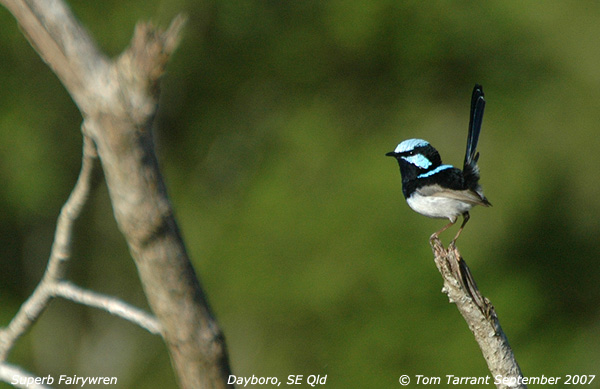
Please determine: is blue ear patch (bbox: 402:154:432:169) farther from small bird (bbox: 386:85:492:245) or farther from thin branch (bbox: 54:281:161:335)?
thin branch (bbox: 54:281:161:335)

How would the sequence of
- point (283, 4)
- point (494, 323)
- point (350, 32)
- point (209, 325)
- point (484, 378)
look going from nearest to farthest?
point (209, 325) < point (494, 323) < point (484, 378) < point (350, 32) < point (283, 4)

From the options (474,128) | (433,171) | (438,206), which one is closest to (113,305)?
(438,206)

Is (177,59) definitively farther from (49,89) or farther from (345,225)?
(345,225)

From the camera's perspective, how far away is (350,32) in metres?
5.11

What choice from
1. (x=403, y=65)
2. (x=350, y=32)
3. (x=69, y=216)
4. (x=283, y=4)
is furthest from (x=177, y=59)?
(x=69, y=216)

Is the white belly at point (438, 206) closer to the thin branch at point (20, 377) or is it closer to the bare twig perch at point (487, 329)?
the bare twig perch at point (487, 329)

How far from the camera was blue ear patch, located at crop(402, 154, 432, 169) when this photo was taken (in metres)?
2.87

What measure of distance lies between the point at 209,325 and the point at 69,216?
0.44m

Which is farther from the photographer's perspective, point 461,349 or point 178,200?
point 178,200

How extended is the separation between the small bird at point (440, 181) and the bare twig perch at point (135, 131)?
1412 mm

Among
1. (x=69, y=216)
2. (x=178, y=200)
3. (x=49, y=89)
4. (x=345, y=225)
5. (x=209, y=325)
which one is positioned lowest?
(x=209, y=325)

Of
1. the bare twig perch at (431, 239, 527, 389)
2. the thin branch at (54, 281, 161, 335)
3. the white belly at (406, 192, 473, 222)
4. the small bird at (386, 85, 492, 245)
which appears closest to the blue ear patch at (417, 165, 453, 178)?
the small bird at (386, 85, 492, 245)

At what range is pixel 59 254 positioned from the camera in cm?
159

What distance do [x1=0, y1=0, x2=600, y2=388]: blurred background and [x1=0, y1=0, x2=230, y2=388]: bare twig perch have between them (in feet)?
11.2
